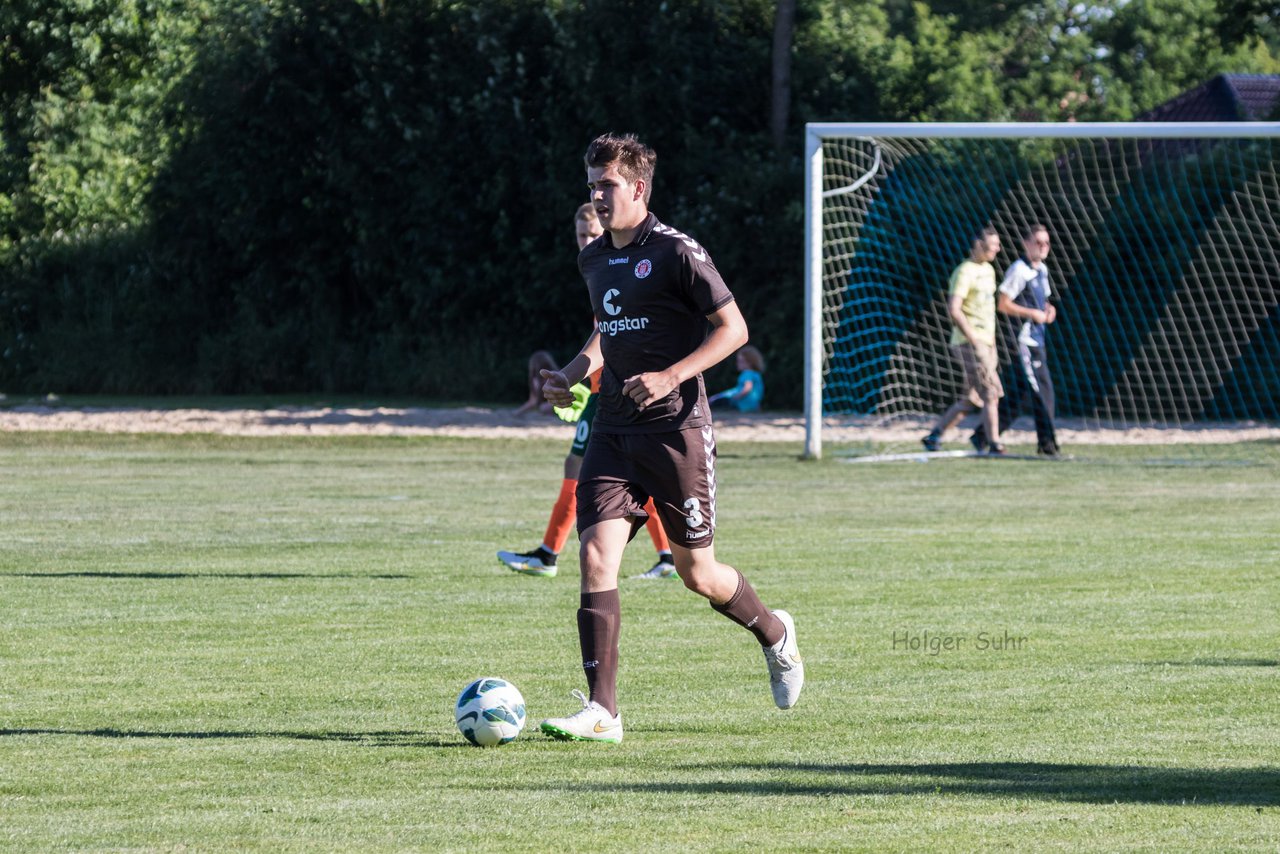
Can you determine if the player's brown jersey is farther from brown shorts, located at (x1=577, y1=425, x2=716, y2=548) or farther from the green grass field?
the green grass field

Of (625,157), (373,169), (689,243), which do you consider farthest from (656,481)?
(373,169)

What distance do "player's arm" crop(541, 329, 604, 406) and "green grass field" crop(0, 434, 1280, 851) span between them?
121cm

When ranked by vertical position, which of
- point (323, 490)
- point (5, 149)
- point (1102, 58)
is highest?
point (1102, 58)

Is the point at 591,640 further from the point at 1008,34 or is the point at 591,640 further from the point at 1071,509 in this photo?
the point at 1008,34

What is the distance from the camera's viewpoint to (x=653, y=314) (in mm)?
6957

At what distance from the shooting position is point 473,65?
107 ft

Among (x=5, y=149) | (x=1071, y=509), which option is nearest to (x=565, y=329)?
(x=5, y=149)

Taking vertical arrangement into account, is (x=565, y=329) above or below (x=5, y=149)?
below

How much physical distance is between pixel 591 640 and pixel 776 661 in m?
0.77

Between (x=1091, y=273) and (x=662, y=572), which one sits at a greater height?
(x=1091, y=273)

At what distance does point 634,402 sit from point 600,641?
0.86 metres

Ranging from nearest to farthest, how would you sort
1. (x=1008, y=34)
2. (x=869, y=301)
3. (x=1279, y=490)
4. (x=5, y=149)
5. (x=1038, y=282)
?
1. (x=1279, y=490)
2. (x=1038, y=282)
3. (x=869, y=301)
4. (x=5, y=149)
5. (x=1008, y=34)

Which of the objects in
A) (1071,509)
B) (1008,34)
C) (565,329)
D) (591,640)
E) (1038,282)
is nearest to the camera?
(591,640)

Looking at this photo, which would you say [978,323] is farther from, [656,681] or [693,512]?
[693,512]
